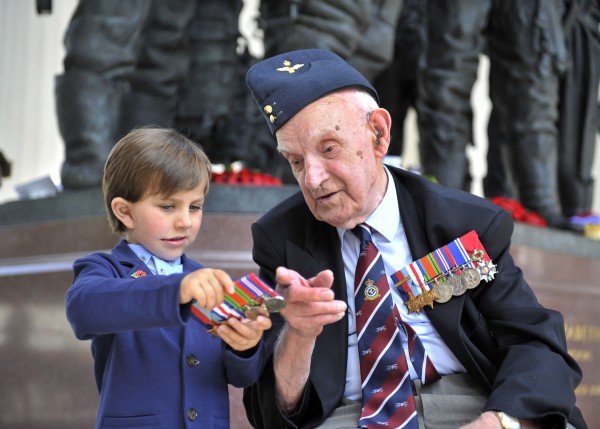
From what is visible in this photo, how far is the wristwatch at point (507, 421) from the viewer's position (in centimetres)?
188

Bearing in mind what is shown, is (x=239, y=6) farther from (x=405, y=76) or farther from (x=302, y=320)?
(x=302, y=320)

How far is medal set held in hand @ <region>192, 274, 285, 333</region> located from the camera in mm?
1746

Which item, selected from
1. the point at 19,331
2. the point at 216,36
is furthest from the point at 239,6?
the point at 19,331

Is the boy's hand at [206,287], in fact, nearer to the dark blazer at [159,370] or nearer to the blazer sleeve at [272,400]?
the dark blazer at [159,370]

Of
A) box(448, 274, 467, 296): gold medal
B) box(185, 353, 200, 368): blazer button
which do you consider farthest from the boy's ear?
box(448, 274, 467, 296): gold medal

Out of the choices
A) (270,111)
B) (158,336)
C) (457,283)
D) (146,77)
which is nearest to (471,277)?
(457,283)

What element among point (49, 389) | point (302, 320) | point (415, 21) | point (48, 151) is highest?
point (302, 320)

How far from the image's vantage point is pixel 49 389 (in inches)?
146

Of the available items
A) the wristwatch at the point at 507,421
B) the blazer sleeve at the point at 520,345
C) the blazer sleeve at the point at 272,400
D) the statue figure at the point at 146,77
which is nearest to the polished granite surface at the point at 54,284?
the statue figure at the point at 146,77

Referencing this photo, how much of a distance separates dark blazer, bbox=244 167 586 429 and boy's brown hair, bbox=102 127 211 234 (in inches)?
9.9

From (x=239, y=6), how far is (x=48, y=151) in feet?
13.6

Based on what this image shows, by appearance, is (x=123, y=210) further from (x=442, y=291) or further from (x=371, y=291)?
(x=442, y=291)

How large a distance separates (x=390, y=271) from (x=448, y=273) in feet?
0.43

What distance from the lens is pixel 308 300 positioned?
1.79 m
